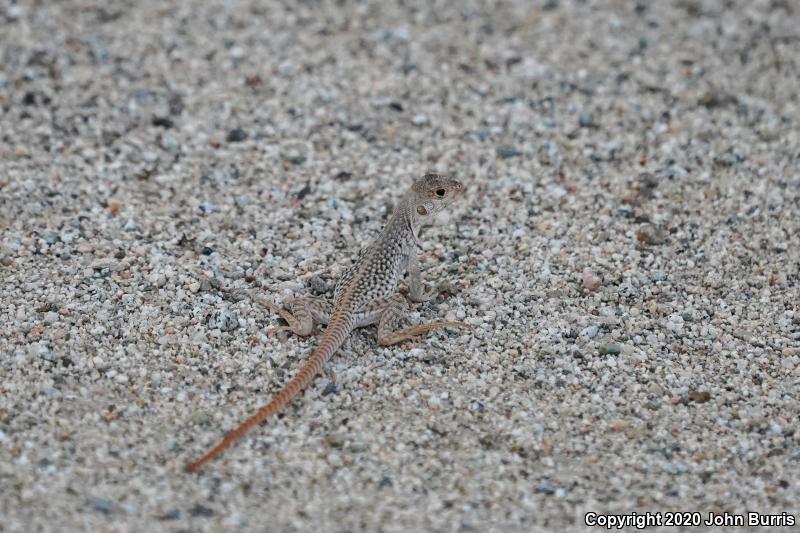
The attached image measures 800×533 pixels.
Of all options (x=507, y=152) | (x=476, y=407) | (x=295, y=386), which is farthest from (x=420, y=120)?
(x=295, y=386)

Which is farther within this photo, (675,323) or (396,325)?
(675,323)

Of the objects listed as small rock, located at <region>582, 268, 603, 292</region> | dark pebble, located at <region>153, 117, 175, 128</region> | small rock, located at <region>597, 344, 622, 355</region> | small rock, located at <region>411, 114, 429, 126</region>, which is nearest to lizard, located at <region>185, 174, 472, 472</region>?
small rock, located at <region>597, 344, 622, 355</region>

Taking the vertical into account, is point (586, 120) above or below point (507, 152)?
above

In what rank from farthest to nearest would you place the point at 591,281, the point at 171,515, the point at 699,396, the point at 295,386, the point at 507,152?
the point at 507,152, the point at 591,281, the point at 699,396, the point at 295,386, the point at 171,515

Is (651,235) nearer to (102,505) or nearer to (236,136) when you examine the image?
(236,136)

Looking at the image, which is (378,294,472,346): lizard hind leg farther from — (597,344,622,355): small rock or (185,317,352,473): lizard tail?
(597,344,622,355): small rock

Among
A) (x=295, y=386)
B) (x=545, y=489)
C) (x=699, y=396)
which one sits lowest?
(x=545, y=489)

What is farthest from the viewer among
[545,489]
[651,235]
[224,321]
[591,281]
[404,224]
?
[651,235]
